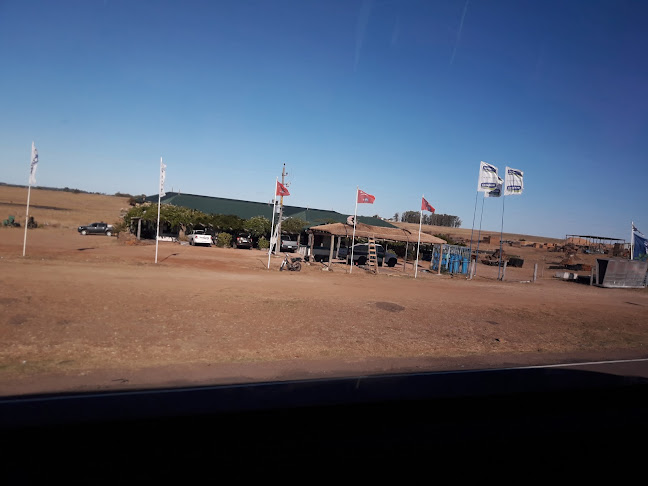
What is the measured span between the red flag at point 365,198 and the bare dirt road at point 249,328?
5.97m

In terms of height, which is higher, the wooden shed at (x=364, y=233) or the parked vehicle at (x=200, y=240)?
the wooden shed at (x=364, y=233)

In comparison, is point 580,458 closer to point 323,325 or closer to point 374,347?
point 374,347

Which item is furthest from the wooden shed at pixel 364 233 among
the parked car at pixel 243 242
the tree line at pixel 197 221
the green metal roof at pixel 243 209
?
the green metal roof at pixel 243 209

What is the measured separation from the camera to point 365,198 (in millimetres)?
25016

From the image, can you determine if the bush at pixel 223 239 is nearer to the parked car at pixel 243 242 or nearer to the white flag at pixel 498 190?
the parked car at pixel 243 242

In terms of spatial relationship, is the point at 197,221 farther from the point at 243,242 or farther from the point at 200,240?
the point at 243,242

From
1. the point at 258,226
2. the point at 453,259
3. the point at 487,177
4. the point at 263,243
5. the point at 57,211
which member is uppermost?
the point at 487,177

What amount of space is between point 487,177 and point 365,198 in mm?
7866

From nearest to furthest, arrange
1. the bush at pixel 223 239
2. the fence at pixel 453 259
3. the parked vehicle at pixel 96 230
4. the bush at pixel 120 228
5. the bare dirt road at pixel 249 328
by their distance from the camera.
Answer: the bare dirt road at pixel 249 328, the fence at pixel 453 259, the bush at pixel 223 239, the bush at pixel 120 228, the parked vehicle at pixel 96 230

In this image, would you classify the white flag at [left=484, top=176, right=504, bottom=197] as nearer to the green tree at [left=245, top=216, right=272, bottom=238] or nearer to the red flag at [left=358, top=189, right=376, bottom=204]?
the red flag at [left=358, top=189, right=376, bottom=204]

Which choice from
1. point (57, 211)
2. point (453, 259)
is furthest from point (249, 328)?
point (57, 211)

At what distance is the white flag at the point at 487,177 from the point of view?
27.0 meters

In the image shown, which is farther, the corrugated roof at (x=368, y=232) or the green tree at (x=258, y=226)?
the green tree at (x=258, y=226)

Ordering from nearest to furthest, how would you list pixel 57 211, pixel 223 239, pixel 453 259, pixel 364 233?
1. pixel 364 233
2. pixel 453 259
3. pixel 223 239
4. pixel 57 211
